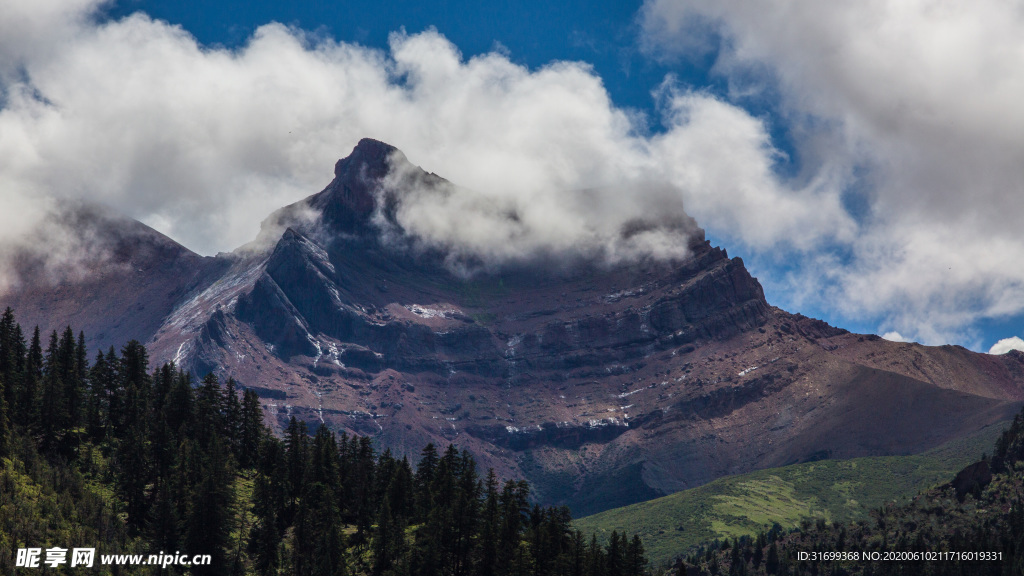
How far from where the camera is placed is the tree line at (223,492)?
138125 mm

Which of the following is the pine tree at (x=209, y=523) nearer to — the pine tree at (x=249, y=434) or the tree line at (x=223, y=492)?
the tree line at (x=223, y=492)

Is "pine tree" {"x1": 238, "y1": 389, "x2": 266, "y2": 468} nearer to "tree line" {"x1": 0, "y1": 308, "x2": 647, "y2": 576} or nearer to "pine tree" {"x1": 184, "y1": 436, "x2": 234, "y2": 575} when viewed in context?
"tree line" {"x1": 0, "y1": 308, "x2": 647, "y2": 576}

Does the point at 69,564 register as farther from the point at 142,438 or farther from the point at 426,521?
the point at 426,521

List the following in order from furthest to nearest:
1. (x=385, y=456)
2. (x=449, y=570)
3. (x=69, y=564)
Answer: (x=385, y=456), (x=449, y=570), (x=69, y=564)

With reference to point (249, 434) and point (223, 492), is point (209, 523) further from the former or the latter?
point (249, 434)

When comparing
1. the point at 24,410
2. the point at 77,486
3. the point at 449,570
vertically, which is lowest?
the point at 449,570

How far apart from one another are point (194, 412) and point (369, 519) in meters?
33.3

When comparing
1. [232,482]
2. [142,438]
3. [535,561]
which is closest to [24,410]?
[142,438]

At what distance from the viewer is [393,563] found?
14938cm

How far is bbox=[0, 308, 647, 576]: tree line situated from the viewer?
138m

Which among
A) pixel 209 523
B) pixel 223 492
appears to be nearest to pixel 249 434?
pixel 223 492

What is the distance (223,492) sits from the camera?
14112 centimetres

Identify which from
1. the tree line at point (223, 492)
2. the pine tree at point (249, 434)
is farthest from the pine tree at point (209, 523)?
the pine tree at point (249, 434)

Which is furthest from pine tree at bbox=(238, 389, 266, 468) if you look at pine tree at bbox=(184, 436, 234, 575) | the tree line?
pine tree at bbox=(184, 436, 234, 575)
